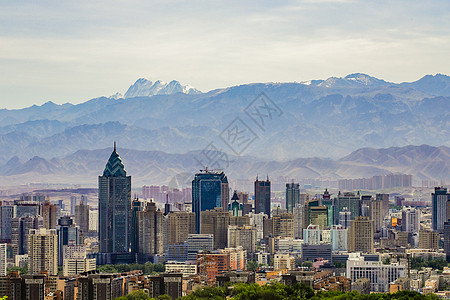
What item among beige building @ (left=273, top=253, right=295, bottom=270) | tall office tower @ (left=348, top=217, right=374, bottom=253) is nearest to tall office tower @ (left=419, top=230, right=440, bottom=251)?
tall office tower @ (left=348, top=217, right=374, bottom=253)

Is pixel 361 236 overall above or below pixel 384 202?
below

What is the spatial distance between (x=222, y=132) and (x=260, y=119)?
900cm

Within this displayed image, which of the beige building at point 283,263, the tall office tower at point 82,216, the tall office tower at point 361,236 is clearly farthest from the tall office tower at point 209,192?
the beige building at point 283,263

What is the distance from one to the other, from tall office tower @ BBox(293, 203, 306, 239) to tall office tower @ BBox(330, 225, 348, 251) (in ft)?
16.8

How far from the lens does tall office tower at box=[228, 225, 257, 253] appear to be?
55.8m

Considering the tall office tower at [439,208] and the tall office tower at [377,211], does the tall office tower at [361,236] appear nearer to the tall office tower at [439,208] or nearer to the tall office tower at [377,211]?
the tall office tower at [439,208]

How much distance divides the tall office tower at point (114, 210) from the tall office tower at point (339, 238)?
1137cm

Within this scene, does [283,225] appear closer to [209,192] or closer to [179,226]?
[179,226]

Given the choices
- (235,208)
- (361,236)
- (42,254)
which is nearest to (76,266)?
(42,254)

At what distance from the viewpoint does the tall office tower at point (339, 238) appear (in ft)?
186

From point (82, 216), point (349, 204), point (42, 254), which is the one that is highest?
point (349, 204)

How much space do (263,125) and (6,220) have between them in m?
93.9

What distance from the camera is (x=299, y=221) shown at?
67.4 meters

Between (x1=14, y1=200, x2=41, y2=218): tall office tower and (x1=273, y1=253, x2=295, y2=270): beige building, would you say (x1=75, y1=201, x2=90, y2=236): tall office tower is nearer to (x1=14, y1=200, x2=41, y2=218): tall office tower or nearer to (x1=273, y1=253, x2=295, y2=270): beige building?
(x1=14, y1=200, x2=41, y2=218): tall office tower
